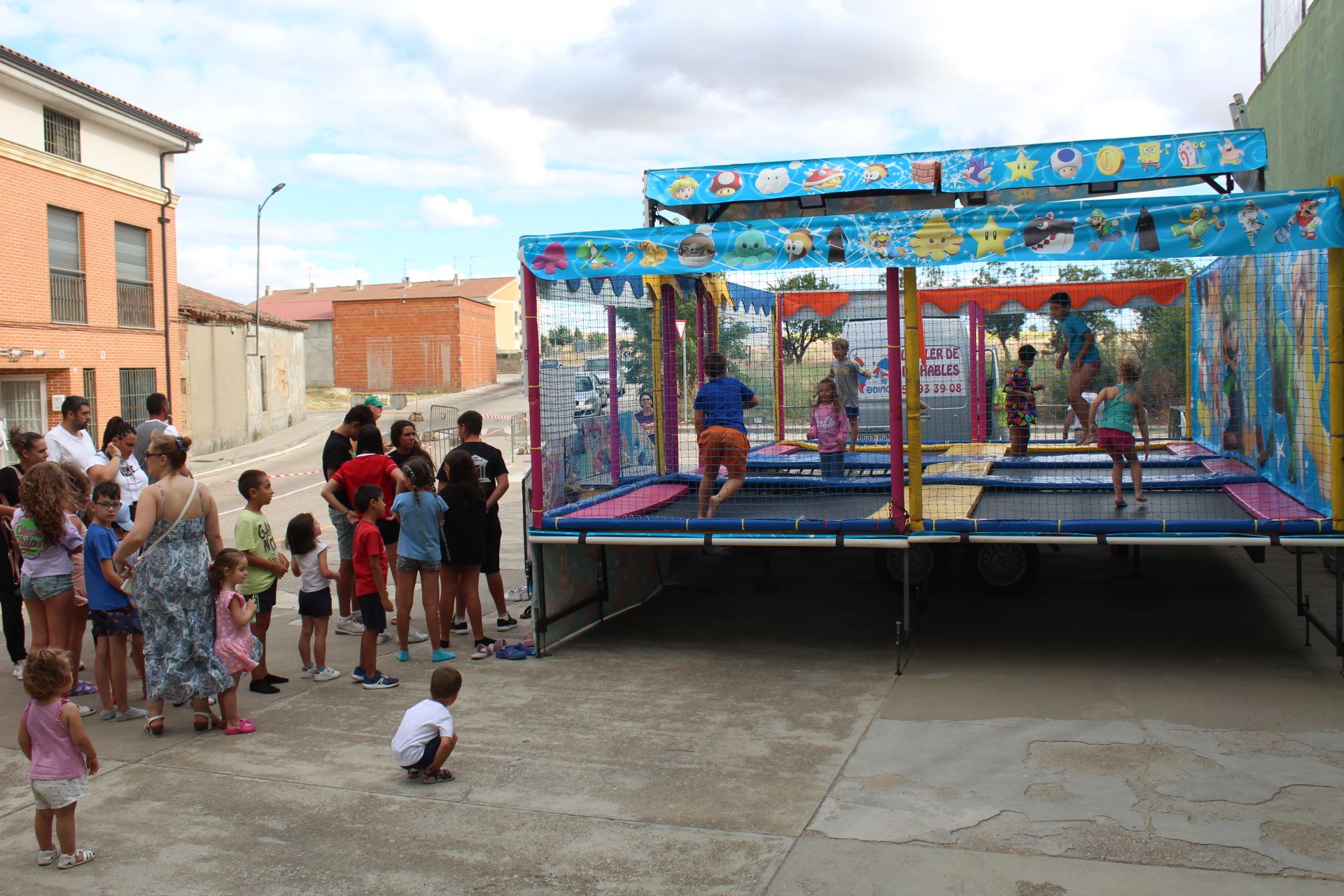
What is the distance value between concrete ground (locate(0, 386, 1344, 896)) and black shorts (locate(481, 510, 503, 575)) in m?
0.74

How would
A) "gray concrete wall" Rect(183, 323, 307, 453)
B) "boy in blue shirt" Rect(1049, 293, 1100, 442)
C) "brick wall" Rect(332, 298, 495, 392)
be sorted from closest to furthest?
"boy in blue shirt" Rect(1049, 293, 1100, 442) < "gray concrete wall" Rect(183, 323, 307, 453) < "brick wall" Rect(332, 298, 495, 392)

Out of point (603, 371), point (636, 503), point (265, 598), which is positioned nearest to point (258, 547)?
point (265, 598)

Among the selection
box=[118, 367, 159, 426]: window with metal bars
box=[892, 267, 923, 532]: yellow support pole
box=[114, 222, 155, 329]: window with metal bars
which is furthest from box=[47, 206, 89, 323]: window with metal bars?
box=[892, 267, 923, 532]: yellow support pole

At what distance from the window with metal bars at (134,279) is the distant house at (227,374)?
1309 mm

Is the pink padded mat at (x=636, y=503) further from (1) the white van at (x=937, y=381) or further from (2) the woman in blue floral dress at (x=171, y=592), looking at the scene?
(1) the white van at (x=937, y=381)

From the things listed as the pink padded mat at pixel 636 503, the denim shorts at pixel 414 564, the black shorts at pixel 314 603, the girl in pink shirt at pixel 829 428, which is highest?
the girl in pink shirt at pixel 829 428

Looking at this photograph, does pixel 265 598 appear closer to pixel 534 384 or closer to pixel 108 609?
pixel 108 609

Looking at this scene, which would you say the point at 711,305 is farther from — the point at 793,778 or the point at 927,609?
the point at 793,778

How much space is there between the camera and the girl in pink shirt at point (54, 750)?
4348 millimetres

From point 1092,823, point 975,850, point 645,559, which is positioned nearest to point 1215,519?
point 1092,823

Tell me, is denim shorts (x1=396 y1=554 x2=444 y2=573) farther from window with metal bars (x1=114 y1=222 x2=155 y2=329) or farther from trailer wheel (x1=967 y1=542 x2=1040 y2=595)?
window with metal bars (x1=114 y1=222 x2=155 y2=329)

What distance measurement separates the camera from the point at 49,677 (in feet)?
14.3

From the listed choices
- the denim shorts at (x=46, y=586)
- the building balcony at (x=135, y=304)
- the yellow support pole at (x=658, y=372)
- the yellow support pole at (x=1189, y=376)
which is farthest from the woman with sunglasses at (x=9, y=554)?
the building balcony at (x=135, y=304)

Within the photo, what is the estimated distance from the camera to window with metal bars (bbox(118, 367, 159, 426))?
24172 millimetres
